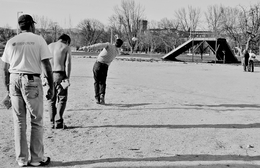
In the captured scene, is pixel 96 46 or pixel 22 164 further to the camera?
pixel 96 46

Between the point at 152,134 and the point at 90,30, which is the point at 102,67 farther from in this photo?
the point at 90,30

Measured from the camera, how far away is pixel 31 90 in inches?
150

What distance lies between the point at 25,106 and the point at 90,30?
279 ft

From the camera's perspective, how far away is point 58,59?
5.93 m

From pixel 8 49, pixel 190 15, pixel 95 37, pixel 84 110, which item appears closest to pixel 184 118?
pixel 84 110

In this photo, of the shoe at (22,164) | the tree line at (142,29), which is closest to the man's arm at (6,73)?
the shoe at (22,164)

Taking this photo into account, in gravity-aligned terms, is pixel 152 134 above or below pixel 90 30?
below

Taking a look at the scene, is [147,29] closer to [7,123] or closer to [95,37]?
[95,37]

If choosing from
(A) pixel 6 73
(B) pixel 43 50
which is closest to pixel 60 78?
(A) pixel 6 73

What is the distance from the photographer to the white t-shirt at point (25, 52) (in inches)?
150

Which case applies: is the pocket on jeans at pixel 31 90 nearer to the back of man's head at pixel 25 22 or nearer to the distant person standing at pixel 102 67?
the back of man's head at pixel 25 22

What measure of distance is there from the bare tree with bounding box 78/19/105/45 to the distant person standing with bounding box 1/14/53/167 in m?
79.6

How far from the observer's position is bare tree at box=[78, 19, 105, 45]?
85.3m

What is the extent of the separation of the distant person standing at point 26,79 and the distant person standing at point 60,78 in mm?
1826
